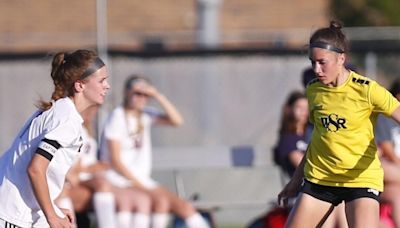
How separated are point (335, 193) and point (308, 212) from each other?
0.20m

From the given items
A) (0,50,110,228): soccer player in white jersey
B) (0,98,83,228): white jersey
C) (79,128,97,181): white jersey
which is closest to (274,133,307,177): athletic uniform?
(79,128,97,181): white jersey

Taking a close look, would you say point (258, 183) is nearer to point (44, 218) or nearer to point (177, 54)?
point (177, 54)

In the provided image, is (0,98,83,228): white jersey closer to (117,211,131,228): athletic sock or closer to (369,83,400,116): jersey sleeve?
(369,83,400,116): jersey sleeve

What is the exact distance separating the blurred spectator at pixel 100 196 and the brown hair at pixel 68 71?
156 inches

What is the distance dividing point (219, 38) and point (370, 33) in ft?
7.95

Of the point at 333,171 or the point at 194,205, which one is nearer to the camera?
the point at 333,171

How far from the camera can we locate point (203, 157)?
12.7 meters

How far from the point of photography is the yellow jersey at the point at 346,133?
24.6ft

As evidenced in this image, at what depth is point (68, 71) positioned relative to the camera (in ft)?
22.9

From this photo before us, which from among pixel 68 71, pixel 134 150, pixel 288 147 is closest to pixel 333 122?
pixel 68 71

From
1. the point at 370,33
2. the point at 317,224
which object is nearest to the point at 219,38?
the point at 370,33

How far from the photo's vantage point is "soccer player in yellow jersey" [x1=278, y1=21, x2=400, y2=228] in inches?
293

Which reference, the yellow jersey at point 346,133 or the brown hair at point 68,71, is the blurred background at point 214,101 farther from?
the brown hair at point 68,71

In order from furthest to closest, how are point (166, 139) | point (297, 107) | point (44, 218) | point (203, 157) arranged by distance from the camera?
point (166, 139)
point (203, 157)
point (297, 107)
point (44, 218)
